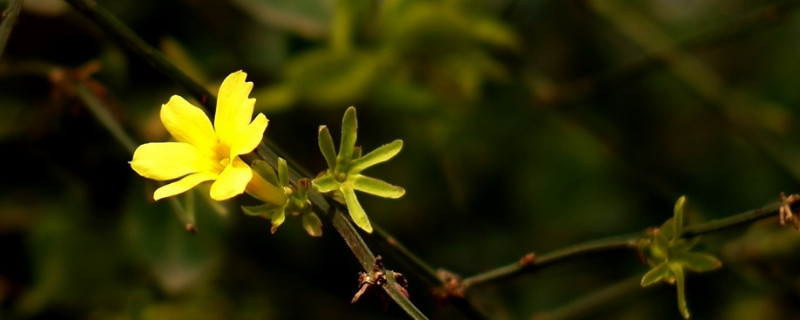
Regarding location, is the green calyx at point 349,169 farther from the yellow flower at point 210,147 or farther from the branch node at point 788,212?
the branch node at point 788,212

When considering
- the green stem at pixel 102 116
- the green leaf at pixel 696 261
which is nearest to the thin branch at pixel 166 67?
the green stem at pixel 102 116

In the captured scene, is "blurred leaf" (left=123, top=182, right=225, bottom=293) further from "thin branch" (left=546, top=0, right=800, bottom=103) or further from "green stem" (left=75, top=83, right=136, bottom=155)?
"thin branch" (left=546, top=0, right=800, bottom=103)

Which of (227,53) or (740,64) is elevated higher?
(740,64)

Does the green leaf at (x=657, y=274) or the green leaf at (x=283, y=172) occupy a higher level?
the green leaf at (x=657, y=274)

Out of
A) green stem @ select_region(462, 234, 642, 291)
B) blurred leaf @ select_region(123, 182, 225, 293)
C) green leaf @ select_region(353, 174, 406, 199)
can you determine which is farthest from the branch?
blurred leaf @ select_region(123, 182, 225, 293)

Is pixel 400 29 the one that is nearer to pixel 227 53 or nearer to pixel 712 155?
pixel 227 53

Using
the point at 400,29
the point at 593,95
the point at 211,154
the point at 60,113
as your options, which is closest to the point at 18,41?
the point at 60,113
